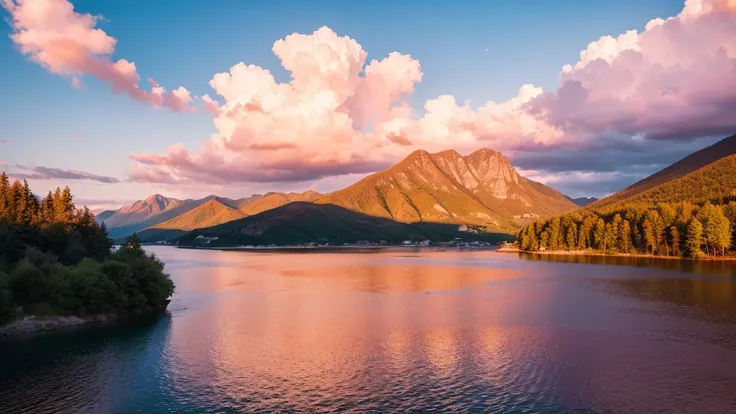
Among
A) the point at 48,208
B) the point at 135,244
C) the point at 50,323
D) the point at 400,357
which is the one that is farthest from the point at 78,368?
the point at 48,208

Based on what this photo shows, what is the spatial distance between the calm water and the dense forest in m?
8.46

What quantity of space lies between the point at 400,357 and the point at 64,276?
72585mm

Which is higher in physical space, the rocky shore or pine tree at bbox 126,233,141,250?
pine tree at bbox 126,233,141,250

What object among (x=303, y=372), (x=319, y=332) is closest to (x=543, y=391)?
(x=303, y=372)

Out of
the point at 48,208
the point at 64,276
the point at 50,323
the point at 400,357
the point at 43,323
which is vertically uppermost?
the point at 48,208

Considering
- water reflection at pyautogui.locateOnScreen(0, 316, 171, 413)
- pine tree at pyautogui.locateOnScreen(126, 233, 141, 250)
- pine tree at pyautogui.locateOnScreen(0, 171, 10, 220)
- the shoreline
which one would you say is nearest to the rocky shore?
the shoreline

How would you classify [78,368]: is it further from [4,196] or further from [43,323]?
[4,196]

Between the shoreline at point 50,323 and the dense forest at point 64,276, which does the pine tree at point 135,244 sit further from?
the shoreline at point 50,323

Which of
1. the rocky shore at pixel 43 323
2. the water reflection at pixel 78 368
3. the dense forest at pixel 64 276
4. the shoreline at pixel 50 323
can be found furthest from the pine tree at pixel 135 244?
the water reflection at pixel 78 368

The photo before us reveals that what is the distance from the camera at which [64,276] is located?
9606 centimetres

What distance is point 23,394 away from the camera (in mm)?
54250

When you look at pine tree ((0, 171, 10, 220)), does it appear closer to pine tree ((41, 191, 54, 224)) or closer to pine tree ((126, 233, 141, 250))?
pine tree ((41, 191, 54, 224))

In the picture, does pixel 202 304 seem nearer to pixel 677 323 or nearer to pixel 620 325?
pixel 620 325

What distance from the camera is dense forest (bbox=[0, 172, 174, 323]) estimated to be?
89125mm
